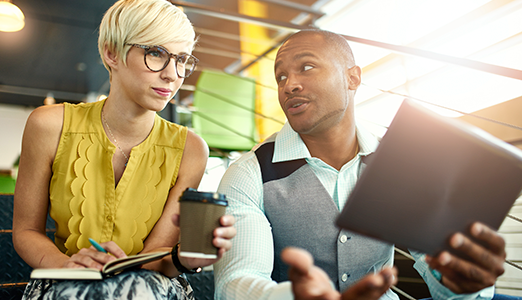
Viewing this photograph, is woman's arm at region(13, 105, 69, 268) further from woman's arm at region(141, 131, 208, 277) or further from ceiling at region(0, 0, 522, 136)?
ceiling at region(0, 0, 522, 136)

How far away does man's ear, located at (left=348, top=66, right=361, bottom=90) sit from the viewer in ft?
5.22

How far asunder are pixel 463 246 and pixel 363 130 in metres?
0.80

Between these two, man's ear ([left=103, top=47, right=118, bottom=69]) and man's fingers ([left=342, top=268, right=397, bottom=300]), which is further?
man's ear ([left=103, top=47, right=118, bottom=69])

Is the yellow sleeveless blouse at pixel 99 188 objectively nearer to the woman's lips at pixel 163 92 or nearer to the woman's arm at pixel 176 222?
the woman's arm at pixel 176 222

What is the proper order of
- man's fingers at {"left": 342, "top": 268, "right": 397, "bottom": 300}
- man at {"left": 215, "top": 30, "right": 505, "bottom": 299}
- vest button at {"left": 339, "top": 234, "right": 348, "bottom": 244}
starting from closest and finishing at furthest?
man's fingers at {"left": 342, "top": 268, "right": 397, "bottom": 300} < man at {"left": 215, "top": 30, "right": 505, "bottom": 299} < vest button at {"left": 339, "top": 234, "right": 348, "bottom": 244}

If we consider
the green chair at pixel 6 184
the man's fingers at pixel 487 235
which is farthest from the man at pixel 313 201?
the green chair at pixel 6 184

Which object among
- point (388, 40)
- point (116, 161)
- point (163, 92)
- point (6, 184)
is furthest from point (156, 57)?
point (388, 40)

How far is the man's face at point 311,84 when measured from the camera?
1408 mm

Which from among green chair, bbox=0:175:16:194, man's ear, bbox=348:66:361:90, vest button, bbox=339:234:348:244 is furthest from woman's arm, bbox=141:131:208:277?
green chair, bbox=0:175:16:194

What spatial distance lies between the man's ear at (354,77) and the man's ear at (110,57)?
915mm

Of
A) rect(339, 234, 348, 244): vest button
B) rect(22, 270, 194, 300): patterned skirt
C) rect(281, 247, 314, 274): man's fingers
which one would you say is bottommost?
rect(22, 270, 194, 300): patterned skirt

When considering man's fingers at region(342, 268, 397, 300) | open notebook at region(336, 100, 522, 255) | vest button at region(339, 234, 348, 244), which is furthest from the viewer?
vest button at region(339, 234, 348, 244)

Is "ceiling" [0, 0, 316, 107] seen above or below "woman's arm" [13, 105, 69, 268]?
above

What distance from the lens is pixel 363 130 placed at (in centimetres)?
154
